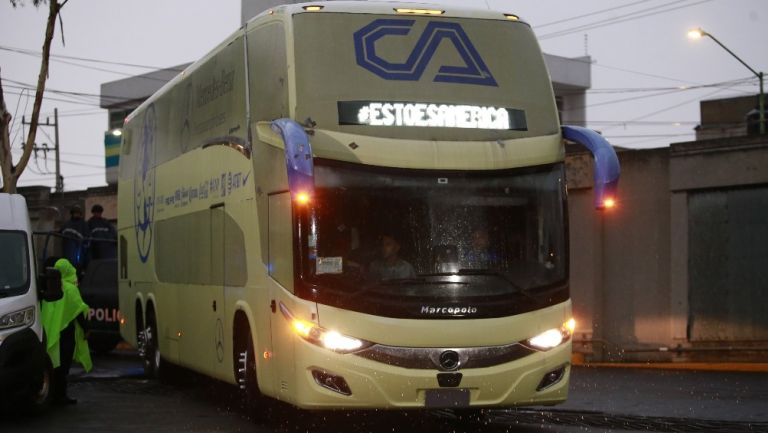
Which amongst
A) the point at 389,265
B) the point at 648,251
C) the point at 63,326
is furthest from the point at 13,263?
the point at 648,251

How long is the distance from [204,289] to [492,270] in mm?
4500

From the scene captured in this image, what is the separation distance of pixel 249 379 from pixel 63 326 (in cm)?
325

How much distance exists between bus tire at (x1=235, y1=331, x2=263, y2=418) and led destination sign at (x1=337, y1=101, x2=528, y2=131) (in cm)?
268

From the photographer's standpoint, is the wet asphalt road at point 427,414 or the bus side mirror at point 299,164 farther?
the wet asphalt road at point 427,414

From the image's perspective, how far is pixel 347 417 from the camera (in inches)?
538

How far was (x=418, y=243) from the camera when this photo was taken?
35.5 ft

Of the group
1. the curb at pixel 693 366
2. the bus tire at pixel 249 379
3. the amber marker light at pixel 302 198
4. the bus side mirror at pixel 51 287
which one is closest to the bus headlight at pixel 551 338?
the amber marker light at pixel 302 198

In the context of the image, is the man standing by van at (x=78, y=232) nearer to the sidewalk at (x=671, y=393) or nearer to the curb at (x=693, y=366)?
the curb at (x=693, y=366)

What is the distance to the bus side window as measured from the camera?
1093cm

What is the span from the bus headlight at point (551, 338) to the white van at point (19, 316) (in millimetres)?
5209

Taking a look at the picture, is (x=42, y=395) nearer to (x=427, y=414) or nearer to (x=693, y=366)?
(x=427, y=414)

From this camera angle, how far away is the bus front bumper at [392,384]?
10.6 m

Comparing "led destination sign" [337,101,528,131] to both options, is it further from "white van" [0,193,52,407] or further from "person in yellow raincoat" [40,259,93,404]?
"person in yellow raincoat" [40,259,93,404]

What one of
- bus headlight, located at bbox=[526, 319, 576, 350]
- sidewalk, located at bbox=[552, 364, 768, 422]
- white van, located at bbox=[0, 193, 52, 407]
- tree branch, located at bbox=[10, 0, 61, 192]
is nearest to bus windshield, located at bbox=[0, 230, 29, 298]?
white van, located at bbox=[0, 193, 52, 407]
